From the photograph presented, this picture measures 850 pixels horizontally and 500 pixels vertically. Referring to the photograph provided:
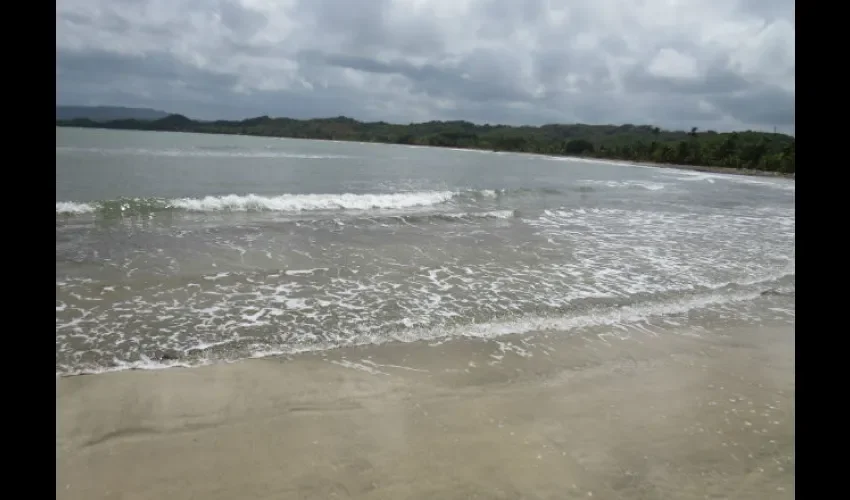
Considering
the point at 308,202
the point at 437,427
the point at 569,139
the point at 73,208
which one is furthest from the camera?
the point at 569,139

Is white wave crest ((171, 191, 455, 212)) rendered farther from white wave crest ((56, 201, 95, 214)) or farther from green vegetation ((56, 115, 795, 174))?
green vegetation ((56, 115, 795, 174))

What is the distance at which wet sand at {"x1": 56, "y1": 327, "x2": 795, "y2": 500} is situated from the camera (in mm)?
3246

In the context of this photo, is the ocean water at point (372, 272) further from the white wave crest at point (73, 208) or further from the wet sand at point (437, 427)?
the wet sand at point (437, 427)

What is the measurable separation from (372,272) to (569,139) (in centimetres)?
10839

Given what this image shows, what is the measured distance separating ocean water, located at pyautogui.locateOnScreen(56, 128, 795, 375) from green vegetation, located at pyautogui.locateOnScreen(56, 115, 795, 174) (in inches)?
918

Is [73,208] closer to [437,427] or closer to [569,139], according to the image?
[437,427]

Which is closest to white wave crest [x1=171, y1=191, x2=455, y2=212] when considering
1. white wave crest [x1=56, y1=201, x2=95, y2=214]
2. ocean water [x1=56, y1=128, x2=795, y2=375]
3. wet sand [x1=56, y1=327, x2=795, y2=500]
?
ocean water [x1=56, y1=128, x2=795, y2=375]

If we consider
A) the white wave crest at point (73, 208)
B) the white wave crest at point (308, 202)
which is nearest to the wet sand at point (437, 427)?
the white wave crest at point (73, 208)

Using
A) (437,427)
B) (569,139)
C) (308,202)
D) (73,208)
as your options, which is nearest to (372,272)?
(437,427)

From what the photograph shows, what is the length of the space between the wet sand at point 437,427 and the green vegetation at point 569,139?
3084 cm

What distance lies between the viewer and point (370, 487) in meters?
3.20

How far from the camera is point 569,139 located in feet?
361

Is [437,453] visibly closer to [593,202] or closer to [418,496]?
[418,496]

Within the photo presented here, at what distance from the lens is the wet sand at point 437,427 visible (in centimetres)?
325
